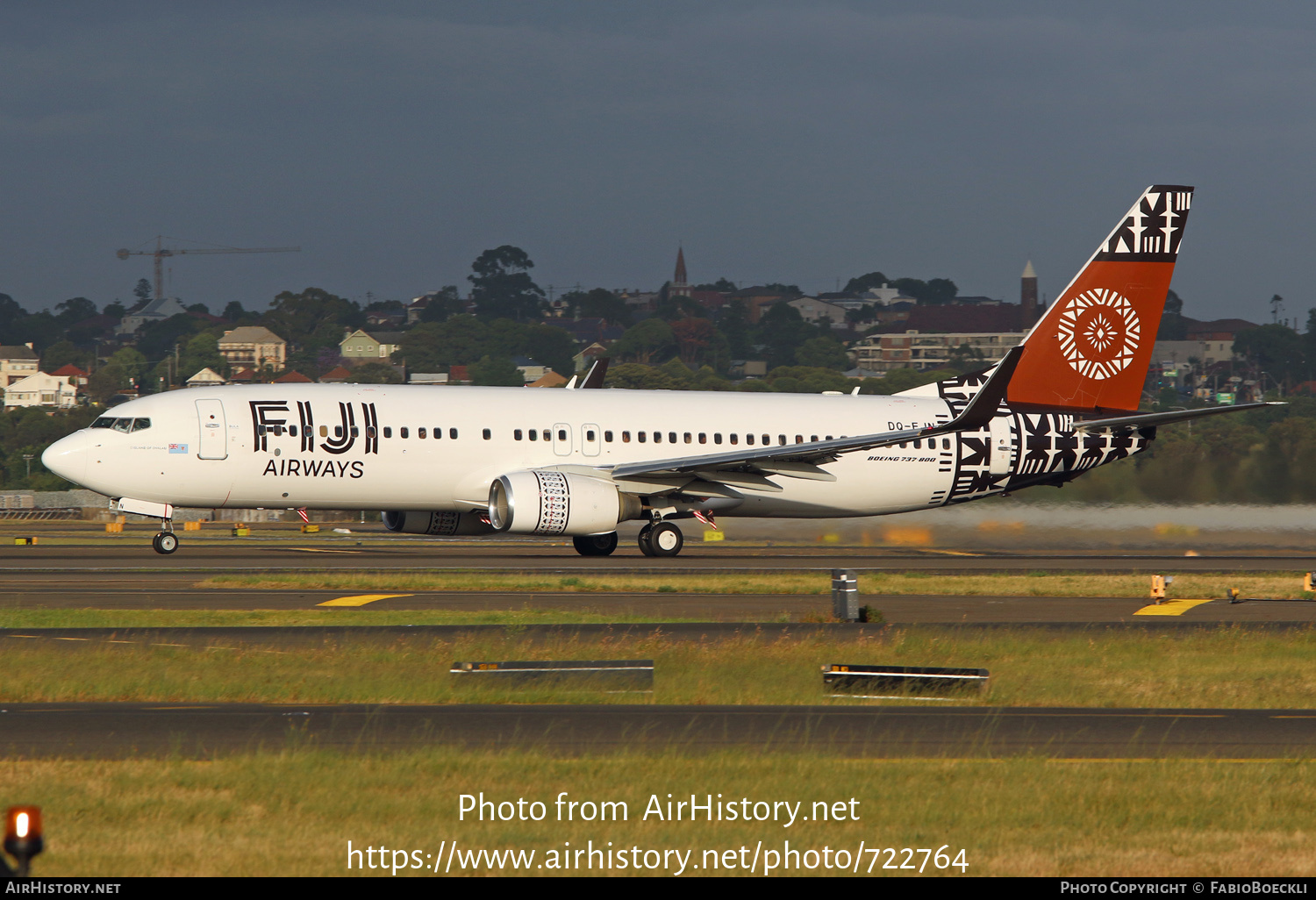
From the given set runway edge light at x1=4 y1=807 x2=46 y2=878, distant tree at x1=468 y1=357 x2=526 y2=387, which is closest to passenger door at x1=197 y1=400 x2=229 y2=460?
runway edge light at x1=4 y1=807 x2=46 y2=878

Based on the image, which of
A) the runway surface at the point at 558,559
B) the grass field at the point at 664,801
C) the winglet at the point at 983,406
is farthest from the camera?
the winglet at the point at 983,406

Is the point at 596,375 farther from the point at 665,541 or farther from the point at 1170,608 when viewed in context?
the point at 1170,608

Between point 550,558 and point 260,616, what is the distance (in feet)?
50.4

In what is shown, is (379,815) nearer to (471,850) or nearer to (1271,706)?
(471,850)

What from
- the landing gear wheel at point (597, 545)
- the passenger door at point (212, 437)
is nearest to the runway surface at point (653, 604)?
the passenger door at point (212, 437)

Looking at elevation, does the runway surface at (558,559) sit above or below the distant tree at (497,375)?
below

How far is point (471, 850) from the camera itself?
9.95 metres

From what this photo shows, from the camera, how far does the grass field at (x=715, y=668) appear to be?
16797 millimetres

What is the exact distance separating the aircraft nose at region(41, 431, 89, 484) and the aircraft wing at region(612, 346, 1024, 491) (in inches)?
510

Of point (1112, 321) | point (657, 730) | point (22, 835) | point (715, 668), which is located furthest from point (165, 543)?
point (22, 835)

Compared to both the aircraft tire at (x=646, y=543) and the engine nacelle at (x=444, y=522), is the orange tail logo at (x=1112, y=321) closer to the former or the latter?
the aircraft tire at (x=646, y=543)

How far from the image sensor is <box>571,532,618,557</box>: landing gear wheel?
4050cm

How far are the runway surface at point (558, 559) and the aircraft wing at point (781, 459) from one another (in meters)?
2.22
